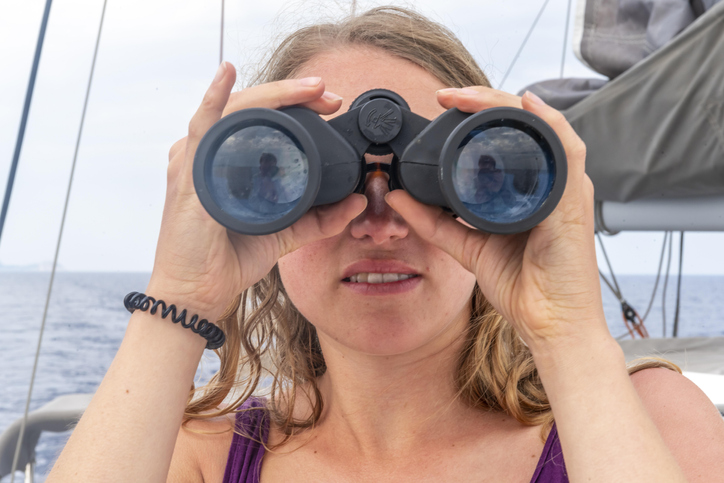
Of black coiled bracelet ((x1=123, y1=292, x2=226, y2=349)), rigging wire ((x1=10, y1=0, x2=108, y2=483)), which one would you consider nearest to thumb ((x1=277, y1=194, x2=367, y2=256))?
black coiled bracelet ((x1=123, y1=292, x2=226, y2=349))

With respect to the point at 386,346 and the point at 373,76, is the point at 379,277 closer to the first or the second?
the point at 386,346

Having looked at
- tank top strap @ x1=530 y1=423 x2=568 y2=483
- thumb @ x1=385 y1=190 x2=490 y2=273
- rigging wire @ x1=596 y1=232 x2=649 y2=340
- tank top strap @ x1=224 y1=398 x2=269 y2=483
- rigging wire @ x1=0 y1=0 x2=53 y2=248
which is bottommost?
tank top strap @ x1=530 y1=423 x2=568 y2=483

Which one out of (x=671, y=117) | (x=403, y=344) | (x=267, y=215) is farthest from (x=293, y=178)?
(x=671, y=117)

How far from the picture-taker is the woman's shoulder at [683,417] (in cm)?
71

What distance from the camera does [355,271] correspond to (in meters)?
0.80

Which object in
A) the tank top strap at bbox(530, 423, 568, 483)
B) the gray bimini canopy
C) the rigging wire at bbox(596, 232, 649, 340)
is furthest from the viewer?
the rigging wire at bbox(596, 232, 649, 340)

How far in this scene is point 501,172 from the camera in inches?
26.3

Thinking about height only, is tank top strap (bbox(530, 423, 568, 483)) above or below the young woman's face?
below

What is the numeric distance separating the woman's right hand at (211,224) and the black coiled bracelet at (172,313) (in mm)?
12

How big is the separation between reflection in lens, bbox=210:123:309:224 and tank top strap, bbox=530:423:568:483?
48 centimetres

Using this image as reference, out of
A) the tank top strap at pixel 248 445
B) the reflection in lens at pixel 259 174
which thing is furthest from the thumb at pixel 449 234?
the tank top strap at pixel 248 445

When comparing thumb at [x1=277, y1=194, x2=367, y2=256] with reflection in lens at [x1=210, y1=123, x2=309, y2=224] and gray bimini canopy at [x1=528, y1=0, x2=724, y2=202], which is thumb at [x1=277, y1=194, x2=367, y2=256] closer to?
reflection in lens at [x1=210, y1=123, x2=309, y2=224]

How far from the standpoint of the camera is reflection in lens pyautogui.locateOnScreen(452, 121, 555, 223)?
0.65 metres

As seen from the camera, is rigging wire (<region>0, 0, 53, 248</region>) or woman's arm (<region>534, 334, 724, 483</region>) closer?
woman's arm (<region>534, 334, 724, 483</region>)
